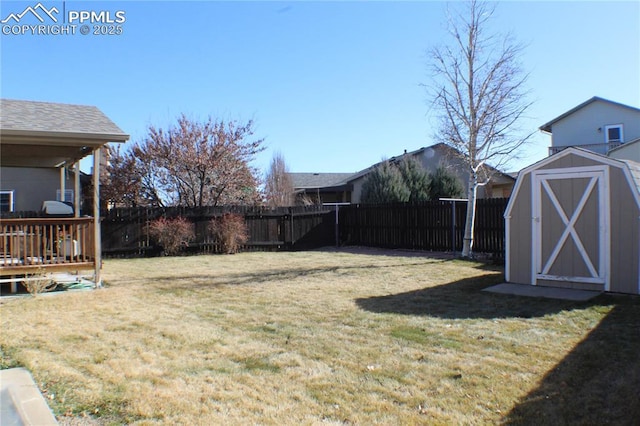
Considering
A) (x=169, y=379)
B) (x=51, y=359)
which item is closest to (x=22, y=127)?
(x=51, y=359)

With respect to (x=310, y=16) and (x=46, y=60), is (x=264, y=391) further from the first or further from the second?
(x=46, y=60)

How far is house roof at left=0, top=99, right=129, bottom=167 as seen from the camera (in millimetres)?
7477

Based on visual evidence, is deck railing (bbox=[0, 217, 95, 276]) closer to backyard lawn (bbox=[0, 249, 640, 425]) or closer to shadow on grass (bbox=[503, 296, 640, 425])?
backyard lawn (bbox=[0, 249, 640, 425])

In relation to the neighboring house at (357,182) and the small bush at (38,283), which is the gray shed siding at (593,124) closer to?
the neighboring house at (357,182)

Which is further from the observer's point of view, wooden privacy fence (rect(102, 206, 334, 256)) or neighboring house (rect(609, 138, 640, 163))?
neighboring house (rect(609, 138, 640, 163))

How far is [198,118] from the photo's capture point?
1803cm

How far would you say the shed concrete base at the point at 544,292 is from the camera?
22.0ft

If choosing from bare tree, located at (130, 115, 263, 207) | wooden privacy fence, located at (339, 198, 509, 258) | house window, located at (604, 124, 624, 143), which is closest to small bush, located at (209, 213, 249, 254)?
bare tree, located at (130, 115, 263, 207)

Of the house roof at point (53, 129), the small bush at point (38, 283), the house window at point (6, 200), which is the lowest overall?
the small bush at point (38, 283)

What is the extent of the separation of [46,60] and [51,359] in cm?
859

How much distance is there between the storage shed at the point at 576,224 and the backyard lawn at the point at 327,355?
29.8 inches

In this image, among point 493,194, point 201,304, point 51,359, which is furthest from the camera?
point 493,194

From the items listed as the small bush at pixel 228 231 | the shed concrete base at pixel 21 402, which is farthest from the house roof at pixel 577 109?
the shed concrete base at pixel 21 402

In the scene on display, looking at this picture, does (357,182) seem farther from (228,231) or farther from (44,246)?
(44,246)
